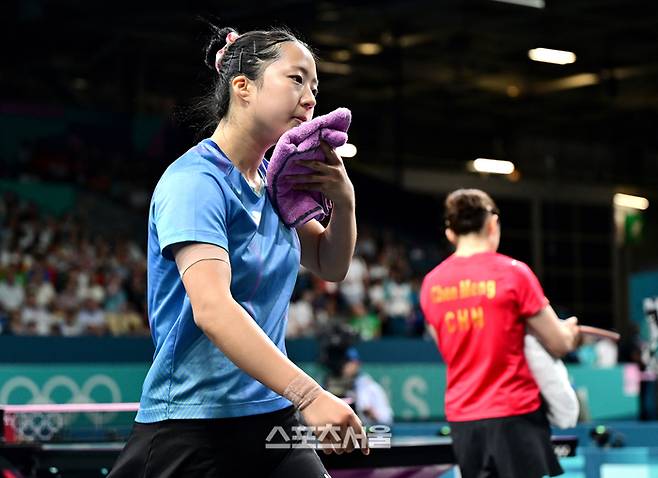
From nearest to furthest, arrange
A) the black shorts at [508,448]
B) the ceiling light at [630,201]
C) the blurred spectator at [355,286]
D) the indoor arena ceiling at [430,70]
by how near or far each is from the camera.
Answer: the black shorts at [508,448] < the blurred spectator at [355,286] < the indoor arena ceiling at [430,70] < the ceiling light at [630,201]

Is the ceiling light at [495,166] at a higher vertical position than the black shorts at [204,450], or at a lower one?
higher

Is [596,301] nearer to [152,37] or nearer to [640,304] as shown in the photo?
[640,304]

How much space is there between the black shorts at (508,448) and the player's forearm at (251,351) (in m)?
2.47

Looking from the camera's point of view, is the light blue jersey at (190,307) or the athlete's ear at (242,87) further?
the athlete's ear at (242,87)

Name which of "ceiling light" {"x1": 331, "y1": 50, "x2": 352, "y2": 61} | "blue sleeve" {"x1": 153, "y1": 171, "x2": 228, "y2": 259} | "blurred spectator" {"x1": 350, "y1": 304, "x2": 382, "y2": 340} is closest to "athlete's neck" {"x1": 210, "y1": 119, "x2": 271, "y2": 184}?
"blue sleeve" {"x1": 153, "y1": 171, "x2": 228, "y2": 259}

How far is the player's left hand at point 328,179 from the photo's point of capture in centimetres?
280

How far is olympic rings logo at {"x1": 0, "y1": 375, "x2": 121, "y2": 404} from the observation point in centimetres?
1091

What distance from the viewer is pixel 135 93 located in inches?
960

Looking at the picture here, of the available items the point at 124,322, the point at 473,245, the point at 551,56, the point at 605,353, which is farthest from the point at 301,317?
the point at 473,245

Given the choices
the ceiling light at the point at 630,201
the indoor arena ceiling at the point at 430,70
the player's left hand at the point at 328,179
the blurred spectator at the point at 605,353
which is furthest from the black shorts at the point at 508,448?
the ceiling light at the point at 630,201

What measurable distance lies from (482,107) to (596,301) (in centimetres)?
633

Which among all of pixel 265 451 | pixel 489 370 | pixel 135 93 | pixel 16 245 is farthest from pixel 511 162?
pixel 265 451

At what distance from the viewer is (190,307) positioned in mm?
2557

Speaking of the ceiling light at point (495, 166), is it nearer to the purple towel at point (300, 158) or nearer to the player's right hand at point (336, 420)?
the purple towel at point (300, 158)
